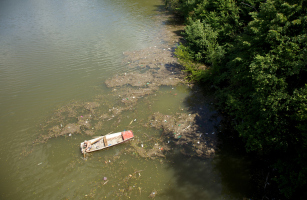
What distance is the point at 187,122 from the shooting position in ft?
31.7

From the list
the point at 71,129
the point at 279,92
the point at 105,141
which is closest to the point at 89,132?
the point at 71,129

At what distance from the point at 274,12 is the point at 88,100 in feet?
34.9

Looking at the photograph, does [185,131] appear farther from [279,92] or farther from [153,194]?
[279,92]

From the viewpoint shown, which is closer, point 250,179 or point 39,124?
point 250,179

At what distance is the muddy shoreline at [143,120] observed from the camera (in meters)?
8.73

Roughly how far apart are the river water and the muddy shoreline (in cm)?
28

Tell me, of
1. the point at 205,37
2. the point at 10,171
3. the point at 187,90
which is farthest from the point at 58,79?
the point at 205,37

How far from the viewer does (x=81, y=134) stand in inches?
374

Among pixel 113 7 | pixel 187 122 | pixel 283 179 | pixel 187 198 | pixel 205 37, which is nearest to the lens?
pixel 283 179

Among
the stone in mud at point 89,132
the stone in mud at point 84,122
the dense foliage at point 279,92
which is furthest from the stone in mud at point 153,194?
the stone in mud at point 84,122

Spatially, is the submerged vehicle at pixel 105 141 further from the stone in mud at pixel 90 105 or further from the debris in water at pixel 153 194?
the debris in water at pixel 153 194

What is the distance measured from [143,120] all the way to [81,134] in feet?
10.9

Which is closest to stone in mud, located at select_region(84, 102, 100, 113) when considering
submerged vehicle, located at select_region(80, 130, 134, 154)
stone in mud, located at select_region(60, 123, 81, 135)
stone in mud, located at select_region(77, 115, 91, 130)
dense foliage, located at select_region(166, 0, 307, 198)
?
stone in mud, located at select_region(77, 115, 91, 130)

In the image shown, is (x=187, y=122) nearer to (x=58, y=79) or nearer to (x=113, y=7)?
(x=58, y=79)
